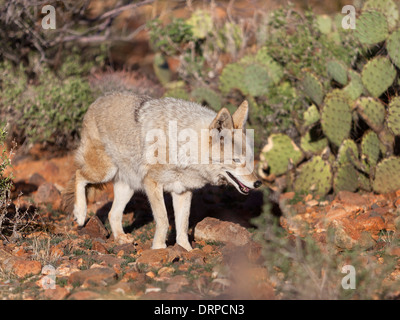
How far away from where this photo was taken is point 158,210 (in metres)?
6.41

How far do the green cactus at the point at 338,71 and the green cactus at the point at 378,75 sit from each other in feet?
1.53

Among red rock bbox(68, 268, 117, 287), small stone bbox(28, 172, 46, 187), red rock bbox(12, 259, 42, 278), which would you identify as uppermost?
small stone bbox(28, 172, 46, 187)

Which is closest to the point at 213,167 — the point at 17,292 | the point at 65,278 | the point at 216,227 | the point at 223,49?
the point at 216,227

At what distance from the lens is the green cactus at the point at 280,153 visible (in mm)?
9312

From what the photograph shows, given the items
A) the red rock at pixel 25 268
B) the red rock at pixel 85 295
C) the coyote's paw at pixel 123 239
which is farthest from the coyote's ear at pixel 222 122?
the red rock at pixel 25 268

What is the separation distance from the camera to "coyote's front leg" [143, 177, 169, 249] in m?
6.37

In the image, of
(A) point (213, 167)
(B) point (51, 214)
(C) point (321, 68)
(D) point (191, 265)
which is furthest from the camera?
(C) point (321, 68)

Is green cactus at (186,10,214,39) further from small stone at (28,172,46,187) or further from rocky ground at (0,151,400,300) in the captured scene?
small stone at (28,172,46,187)

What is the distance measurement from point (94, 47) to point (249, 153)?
9.00 metres

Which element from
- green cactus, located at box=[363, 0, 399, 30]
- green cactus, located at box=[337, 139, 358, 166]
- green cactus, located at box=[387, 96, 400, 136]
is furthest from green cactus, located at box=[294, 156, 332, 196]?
green cactus, located at box=[363, 0, 399, 30]

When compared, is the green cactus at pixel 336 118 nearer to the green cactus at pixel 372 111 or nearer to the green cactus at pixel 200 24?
the green cactus at pixel 372 111

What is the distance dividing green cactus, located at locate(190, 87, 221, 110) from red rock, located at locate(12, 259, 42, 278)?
559 cm

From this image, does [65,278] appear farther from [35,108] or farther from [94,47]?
[94,47]

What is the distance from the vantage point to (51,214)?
324 inches
